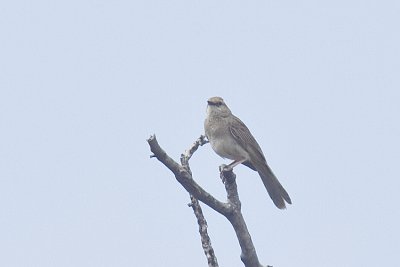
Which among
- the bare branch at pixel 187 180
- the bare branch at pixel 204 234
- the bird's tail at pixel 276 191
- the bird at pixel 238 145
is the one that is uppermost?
the bird at pixel 238 145

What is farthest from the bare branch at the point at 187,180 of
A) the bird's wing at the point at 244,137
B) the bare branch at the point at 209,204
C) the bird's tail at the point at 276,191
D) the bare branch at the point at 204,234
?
the bird's wing at the point at 244,137

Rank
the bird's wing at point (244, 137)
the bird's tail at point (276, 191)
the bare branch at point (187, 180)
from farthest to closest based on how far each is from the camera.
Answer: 1. the bird's wing at point (244, 137)
2. the bird's tail at point (276, 191)
3. the bare branch at point (187, 180)

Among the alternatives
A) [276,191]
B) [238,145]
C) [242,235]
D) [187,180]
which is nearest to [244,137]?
[238,145]

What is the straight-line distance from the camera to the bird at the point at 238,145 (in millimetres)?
10547

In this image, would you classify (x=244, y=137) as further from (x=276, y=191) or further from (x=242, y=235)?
(x=242, y=235)

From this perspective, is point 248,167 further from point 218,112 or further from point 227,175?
point 227,175

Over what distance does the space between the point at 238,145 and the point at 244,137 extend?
153 millimetres

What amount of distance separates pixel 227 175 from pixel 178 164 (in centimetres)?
124

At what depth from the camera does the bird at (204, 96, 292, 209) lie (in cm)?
1055

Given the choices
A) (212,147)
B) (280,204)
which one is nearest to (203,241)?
(280,204)

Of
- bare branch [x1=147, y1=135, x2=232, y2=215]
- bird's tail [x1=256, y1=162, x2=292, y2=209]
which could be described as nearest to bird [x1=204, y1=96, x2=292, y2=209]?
bird's tail [x1=256, y1=162, x2=292, y2=209]

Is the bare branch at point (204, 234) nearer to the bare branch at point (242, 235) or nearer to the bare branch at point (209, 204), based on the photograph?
the bare branch at point (209, 204)

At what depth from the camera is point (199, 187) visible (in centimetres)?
707

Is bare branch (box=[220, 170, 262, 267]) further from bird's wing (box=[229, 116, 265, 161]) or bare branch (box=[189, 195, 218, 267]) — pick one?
bird's wing (box=[229, 116, 265, 161])
